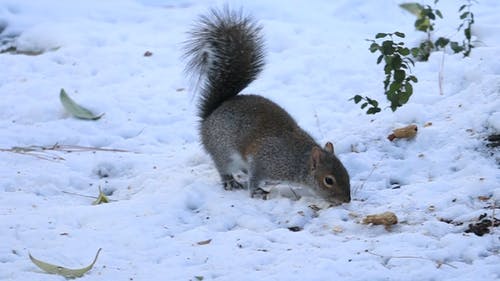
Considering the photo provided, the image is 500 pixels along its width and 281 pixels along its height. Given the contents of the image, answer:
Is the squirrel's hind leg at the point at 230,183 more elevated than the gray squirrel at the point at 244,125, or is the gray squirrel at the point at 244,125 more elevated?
the gray squirrel at the point at 244,125

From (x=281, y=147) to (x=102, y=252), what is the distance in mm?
1270

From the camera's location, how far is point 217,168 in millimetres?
4387

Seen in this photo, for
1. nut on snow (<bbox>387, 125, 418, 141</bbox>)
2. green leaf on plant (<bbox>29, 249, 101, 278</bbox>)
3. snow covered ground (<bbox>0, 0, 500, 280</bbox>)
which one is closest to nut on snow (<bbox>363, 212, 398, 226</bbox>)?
snow covered ground (<bbox>0, 0, 500, 280</bbox>)

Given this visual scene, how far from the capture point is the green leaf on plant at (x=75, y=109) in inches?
211

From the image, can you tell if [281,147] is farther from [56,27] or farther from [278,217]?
[56,27]

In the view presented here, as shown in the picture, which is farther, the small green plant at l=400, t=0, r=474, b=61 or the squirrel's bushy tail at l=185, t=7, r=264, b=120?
the small green plant at l=400, t=0, r=474, b=61

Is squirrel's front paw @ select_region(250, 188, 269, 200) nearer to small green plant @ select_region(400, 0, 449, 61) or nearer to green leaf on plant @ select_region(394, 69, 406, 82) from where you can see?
green leaf on plant @ select_region(394, 69, 406, 82)

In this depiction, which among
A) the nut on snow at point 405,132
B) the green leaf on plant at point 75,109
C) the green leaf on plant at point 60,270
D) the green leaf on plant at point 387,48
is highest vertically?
the green leaf on plant at point 387,48

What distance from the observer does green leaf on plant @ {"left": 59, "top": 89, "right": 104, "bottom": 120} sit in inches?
211

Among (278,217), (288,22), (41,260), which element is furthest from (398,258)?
(288,22)

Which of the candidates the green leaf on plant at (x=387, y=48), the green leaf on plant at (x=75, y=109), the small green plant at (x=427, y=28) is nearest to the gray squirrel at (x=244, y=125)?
the green leaf on plant at (x=387, y=48)

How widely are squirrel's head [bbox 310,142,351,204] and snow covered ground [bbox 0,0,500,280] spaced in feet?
0.31

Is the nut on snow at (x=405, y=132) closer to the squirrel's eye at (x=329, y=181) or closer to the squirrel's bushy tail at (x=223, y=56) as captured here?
the squirrel's eye at (x=329, y=181)

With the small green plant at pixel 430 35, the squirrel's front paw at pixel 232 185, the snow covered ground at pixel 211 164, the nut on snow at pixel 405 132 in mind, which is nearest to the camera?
the snow covered ground at pixel 211 164
